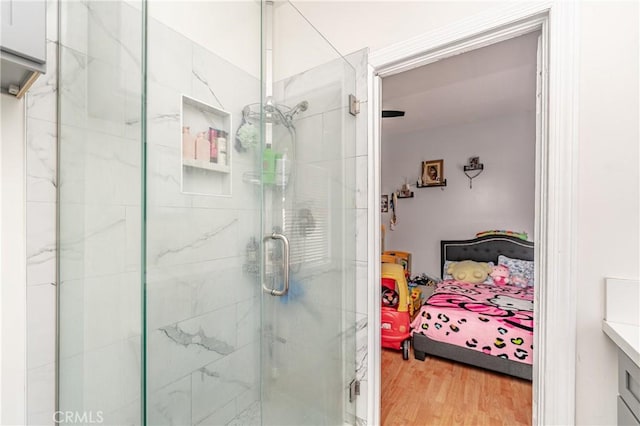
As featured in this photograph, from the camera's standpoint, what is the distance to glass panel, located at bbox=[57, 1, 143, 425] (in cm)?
100

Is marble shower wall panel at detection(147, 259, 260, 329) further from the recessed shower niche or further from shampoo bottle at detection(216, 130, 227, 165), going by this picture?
shampoo bottle at detection(216, 130, 227, 165)

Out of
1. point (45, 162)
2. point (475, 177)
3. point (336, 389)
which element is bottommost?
point (336, 389)

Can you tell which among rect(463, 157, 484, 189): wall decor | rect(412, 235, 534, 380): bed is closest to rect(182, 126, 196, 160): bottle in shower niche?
rect(412, 235, 534, 380): bed

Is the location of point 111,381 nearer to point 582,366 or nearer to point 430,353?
point 582,366

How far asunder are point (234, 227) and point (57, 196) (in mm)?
687

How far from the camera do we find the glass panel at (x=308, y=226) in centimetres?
143

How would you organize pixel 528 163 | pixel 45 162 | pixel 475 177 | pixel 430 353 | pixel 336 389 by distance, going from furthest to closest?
pixel 475 177 → pixel 528 163 → pixel 430 353 → pixel 336 389 → pixel 45 162

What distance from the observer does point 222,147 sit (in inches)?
57.9

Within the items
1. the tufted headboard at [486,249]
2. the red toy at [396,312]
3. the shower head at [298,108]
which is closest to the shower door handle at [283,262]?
the shower head at [298,108]

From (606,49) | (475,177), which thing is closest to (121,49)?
(606,49)

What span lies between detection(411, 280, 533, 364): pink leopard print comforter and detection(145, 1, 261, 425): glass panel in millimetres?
1834

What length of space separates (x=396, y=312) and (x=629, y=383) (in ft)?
6.36

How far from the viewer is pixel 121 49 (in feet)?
3.31

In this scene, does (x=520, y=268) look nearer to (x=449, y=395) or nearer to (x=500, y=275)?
(x=500, y=275)
